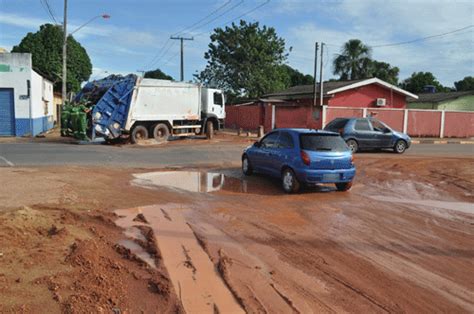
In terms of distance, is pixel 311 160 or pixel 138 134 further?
pixel 138 134

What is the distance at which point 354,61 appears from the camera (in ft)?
178

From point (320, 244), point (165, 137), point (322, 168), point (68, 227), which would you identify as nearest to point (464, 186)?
point (322, 168)

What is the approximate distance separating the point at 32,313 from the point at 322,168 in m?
7.39

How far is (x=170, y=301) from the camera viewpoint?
4.38m

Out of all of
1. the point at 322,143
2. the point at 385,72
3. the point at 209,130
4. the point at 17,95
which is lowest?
the point at 209,130

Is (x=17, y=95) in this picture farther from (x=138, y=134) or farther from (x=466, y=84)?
(x=466, y=84)

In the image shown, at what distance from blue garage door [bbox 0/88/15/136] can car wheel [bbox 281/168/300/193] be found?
21.2 metres

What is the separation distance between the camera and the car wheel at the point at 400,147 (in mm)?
20062

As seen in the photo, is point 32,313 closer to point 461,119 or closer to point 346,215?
point 346,215

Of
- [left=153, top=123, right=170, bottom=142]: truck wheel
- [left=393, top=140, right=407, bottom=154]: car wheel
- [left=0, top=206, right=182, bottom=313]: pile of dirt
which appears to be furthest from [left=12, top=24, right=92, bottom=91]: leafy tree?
[left=0, top=206, right=182, bottom=313]: pile of dirt

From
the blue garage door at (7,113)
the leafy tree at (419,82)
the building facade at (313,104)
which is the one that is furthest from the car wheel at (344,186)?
the leafy tree at (419,82)

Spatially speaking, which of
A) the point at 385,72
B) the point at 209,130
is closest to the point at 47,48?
the point at 209,130

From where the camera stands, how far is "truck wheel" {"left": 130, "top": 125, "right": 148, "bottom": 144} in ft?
75.4

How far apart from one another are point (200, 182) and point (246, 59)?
122ft
